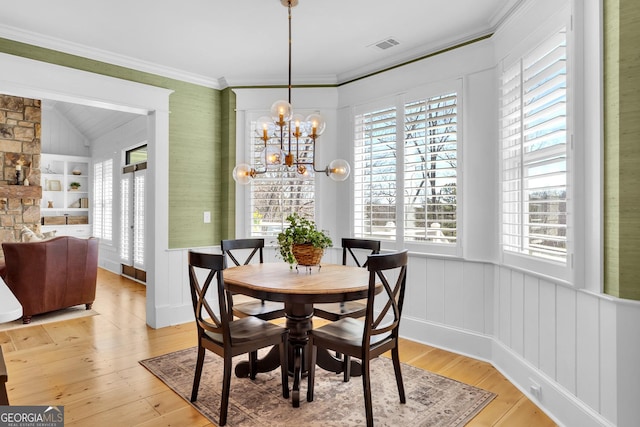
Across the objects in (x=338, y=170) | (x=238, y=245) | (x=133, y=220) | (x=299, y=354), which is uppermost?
(x=338, y=170)

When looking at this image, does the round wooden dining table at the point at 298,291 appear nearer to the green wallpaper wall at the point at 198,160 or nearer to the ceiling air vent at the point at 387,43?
the green wallpaper wall at the point at 198,160

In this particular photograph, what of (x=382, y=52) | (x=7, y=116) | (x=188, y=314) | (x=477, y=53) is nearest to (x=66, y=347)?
(x=188, y=314)

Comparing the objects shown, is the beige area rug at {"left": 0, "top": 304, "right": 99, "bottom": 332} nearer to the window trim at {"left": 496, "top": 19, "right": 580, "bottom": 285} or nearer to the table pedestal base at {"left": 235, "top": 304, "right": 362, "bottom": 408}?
the table pedestal base at {"left": 235, "top": 304, "right": 362, "bottom": 408}

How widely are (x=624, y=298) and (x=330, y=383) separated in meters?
1.87

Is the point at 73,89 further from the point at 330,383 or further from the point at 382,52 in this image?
the point at 330,383

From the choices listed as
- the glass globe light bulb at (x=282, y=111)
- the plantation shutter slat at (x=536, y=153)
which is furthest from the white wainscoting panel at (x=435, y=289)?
the glass globe light bulb at (x=282, y=111)

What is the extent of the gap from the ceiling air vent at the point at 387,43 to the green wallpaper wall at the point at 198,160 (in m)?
1.84

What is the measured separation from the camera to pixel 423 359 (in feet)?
10.8

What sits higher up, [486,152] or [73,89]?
[73,89]

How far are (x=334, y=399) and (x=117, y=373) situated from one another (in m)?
1.70

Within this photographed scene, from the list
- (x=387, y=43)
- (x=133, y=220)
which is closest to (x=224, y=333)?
(x=387, y=43)

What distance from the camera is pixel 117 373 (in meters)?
2.98

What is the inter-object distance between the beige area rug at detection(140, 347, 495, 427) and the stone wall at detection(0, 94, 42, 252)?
5327 mm

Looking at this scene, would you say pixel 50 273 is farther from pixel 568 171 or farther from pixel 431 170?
pixel 568 171
